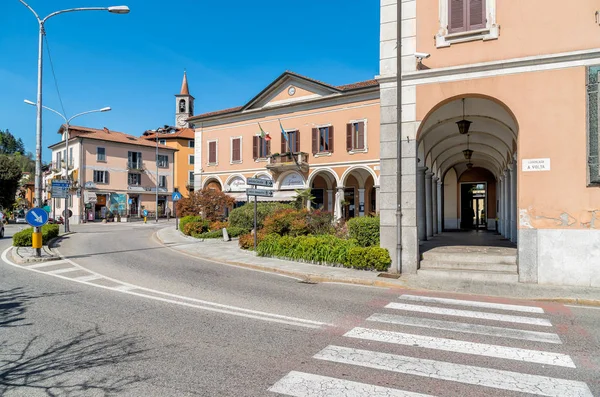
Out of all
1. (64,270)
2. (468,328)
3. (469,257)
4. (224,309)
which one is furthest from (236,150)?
(468,328)

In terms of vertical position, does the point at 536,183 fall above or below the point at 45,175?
below

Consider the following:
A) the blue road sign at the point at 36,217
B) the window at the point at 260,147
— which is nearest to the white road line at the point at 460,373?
the blue road sign at the point at 36,217

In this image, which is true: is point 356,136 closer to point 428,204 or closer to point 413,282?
point 428,204

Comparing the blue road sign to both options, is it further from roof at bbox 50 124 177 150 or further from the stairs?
roof at bbox 50 124 177 150

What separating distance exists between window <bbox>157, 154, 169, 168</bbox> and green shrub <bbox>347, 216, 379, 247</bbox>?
4662 centimetres

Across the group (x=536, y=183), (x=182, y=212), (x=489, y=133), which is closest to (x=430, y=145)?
(x=489, y=133)

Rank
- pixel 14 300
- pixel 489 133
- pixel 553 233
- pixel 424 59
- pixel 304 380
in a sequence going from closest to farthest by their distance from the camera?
pixel 304 380, pixel 14 300, pixel 553 233, pixel 424 59, pixel 489 133

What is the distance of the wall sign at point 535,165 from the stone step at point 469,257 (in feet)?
8.06

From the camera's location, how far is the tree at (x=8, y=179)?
43.4 meters

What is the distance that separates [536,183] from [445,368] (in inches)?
270

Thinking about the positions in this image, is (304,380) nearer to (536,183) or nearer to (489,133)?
(536,183)

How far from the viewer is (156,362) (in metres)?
4.30

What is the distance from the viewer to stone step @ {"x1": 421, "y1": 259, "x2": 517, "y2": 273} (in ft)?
32.1

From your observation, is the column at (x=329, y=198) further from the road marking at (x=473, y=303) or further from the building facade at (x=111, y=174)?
the building facade at (x=111, y=174)
